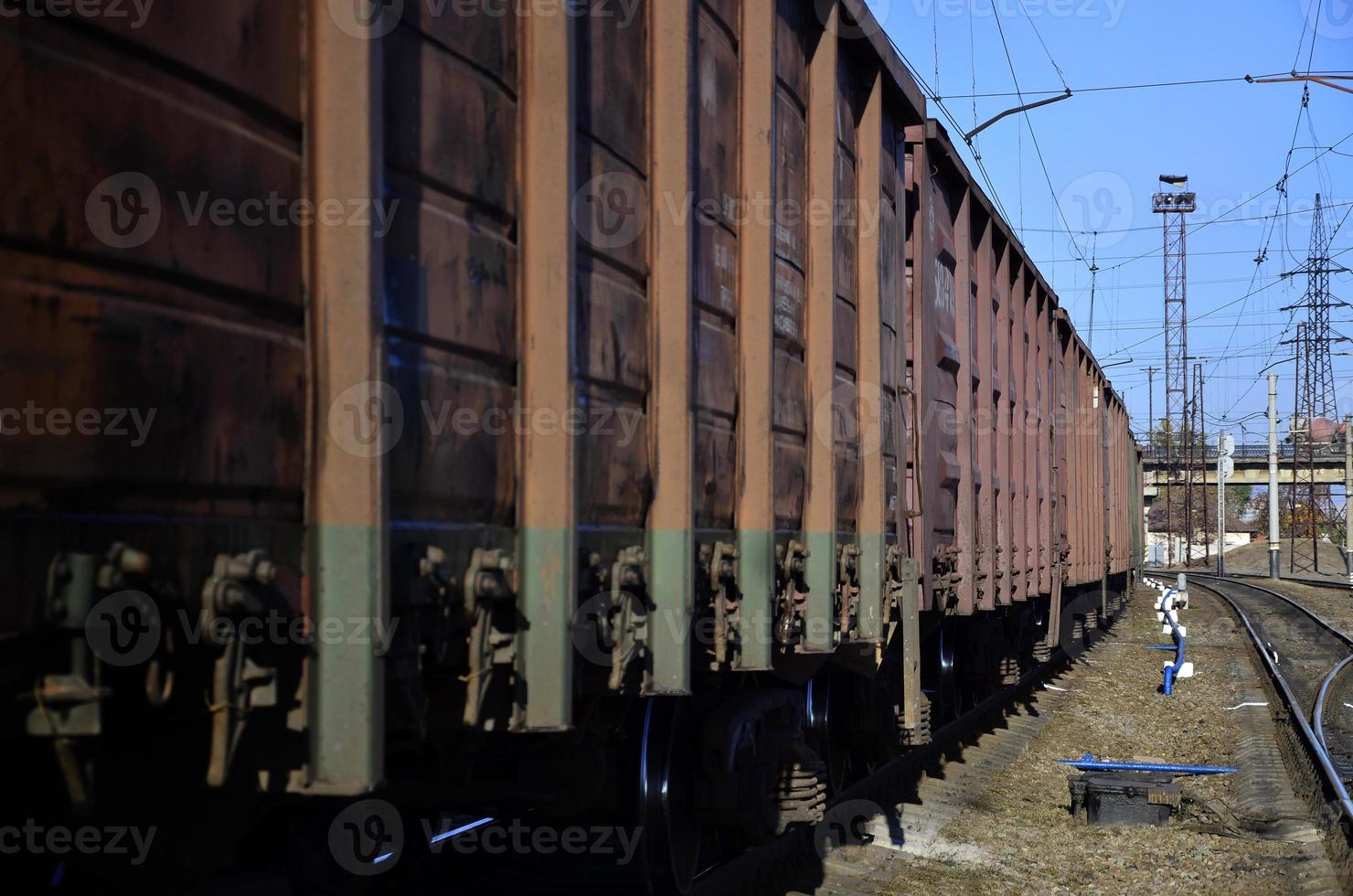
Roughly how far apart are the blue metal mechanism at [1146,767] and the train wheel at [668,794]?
6146 millimetres

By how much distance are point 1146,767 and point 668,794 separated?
6644 mm

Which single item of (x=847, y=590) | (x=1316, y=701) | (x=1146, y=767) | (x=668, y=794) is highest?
(x=847, y=590)

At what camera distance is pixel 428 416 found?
329 centimetres

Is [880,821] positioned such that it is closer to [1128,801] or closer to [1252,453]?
[1128,801]

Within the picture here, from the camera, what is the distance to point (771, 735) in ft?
20.9

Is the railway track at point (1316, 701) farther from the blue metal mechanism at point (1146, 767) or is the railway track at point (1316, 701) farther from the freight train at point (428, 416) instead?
the freight train at point (428, 416)

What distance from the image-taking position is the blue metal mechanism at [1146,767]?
427 inches

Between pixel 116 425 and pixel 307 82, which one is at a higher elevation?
pixel 307 82

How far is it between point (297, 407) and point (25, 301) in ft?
2.36

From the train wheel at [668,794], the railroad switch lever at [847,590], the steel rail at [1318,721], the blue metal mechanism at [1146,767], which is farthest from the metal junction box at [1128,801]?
the train wheel at [668,794]

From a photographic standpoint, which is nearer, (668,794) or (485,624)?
(485,624)

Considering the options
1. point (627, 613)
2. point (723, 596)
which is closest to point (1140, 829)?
point (723, 596)

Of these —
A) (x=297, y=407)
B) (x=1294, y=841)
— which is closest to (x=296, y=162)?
(x=297, y=407)

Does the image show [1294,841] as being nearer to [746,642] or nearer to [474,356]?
[746,642]
